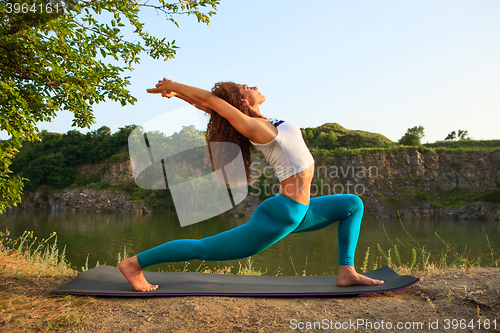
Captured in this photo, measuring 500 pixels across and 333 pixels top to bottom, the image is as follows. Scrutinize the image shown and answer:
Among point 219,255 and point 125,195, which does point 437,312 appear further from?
point 125,195

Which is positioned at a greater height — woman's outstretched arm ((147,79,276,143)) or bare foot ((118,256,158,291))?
woman's outstretched arm ((147,79,276,143))

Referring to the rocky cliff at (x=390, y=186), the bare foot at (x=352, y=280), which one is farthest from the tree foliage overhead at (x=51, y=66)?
the rocky cliff at (x=390, y=186)

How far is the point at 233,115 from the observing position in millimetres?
2021

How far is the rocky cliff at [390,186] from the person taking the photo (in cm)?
4241

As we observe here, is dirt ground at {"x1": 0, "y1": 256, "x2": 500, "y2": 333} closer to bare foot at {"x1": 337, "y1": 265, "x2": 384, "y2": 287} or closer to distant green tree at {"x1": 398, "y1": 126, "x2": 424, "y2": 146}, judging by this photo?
bare foot at {"x1": 337, "y1": 265, "x2": 384, "y2": 287}

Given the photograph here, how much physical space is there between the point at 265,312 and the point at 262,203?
28.4 inches

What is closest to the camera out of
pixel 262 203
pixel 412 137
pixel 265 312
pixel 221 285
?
pixel 265 312

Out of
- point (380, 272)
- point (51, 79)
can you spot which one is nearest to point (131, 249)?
point (51, 79)

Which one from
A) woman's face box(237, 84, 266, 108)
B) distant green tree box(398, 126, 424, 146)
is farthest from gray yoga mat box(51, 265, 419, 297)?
distant green tree box(398, 126, 424, 146)

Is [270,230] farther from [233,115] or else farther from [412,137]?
[412,137]

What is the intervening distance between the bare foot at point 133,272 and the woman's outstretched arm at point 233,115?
51.0 inches

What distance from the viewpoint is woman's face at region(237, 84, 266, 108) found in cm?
224

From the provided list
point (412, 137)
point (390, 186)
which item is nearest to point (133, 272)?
point (390, 186)

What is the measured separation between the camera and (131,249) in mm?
13453
